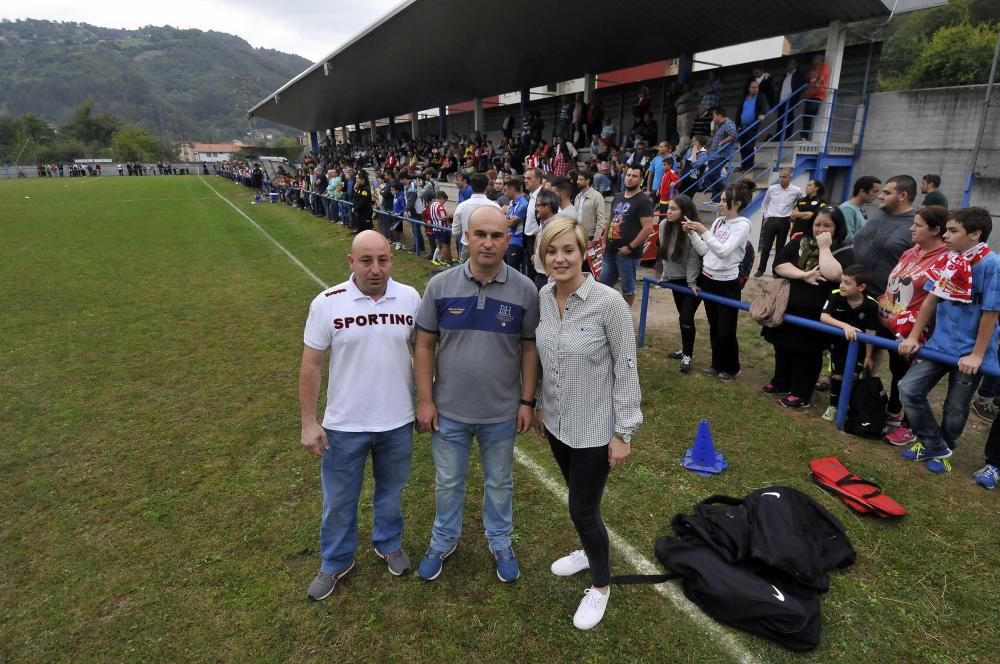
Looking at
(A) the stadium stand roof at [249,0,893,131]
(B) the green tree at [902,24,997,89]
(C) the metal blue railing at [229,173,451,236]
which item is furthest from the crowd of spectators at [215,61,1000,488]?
(B) the green tree at [902,24,997,89]

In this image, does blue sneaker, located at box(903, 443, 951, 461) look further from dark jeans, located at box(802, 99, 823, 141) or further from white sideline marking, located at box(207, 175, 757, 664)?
dark jeans, located at box(802, 99, 823, 141)

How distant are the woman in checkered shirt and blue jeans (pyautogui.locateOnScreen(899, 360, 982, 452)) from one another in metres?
3.02

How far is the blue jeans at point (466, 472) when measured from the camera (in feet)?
A: 9.29

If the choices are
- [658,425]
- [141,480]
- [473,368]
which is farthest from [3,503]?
[658,425]

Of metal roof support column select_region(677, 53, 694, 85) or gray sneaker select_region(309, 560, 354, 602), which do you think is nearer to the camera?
gray sneaker select_region(309, 560, 354, 602)

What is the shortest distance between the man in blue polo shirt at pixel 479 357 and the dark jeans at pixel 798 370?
3.53 metres

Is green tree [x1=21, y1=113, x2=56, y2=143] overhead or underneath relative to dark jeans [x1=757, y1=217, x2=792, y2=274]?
overhead

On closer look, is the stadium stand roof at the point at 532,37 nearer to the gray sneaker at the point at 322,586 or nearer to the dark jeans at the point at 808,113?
the dark jeans at the point at 808,113

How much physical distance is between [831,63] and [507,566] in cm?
1422

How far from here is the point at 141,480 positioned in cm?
413

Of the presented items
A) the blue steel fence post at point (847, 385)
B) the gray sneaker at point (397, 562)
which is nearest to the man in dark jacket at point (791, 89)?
the blue steel fence post at point (847, 385)

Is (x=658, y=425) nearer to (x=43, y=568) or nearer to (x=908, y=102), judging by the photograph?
(x=43, y=568)

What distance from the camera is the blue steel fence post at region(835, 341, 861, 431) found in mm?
4516

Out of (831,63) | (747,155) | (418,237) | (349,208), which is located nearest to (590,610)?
(418,237)
